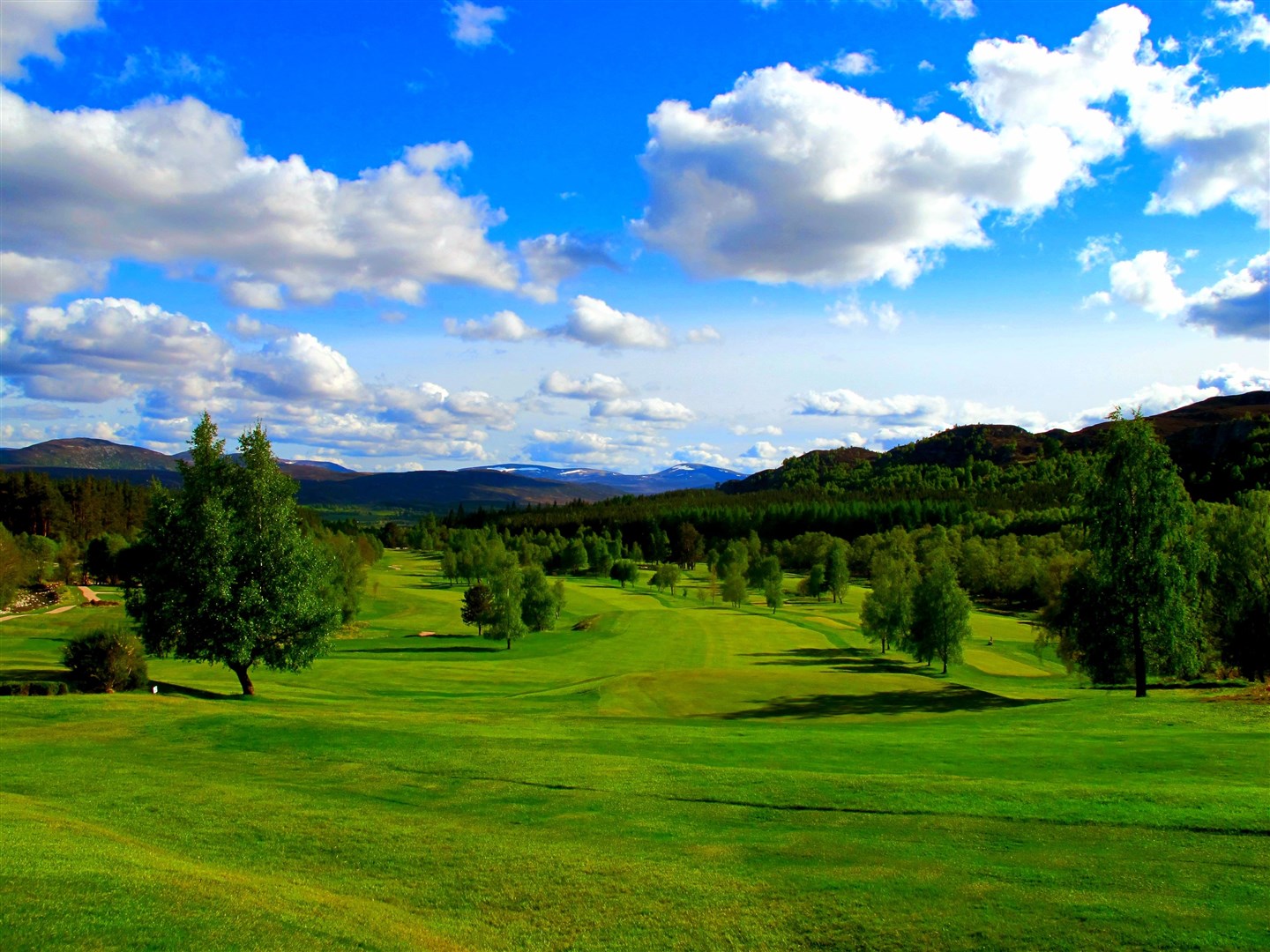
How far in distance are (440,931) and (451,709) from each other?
26.0m

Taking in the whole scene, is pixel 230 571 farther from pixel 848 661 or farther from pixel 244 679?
pixel 848 661

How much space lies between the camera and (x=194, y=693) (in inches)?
1442

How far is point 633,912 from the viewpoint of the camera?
11.8 m

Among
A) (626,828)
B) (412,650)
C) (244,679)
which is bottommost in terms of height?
(412,650)

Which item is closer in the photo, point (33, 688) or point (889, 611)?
point (33, 688)

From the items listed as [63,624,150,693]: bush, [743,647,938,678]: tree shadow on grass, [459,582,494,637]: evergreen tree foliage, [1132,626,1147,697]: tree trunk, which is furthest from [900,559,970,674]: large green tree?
[63,624,150,693]: bush

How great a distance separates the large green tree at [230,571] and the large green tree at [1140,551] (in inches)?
1554

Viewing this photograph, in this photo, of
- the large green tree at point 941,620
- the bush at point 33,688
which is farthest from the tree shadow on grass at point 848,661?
the bush at point 33,688

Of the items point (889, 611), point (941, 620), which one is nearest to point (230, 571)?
point (941, 620)

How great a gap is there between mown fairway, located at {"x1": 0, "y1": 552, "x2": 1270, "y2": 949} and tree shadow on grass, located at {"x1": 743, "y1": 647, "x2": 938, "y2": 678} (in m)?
25.9

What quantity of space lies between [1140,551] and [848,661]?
102ft

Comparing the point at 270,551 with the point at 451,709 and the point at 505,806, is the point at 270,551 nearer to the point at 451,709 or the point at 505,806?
the point at 451,709

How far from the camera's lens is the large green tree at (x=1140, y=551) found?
3731 centimetres

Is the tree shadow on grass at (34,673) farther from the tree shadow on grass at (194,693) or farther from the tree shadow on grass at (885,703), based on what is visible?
the tree shadow on grass at (885,703)
